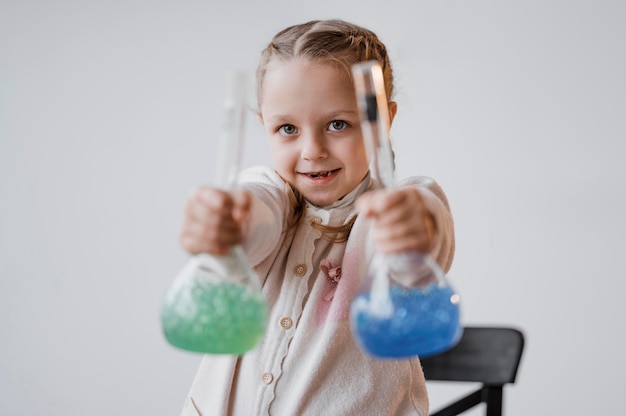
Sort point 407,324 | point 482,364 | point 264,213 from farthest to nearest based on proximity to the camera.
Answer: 1. point 482,364
2. point 264,213
3. point 407,324

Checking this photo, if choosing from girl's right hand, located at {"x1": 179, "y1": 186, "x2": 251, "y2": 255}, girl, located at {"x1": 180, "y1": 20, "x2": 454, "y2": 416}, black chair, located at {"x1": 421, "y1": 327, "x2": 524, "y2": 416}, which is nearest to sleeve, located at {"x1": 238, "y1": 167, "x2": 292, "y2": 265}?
girl, located at {"x1": 180, "y1": 20, "x2": 454, "y2": 416}

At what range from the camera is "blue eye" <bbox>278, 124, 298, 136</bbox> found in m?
0.65

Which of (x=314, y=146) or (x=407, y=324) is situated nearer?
(x=407, y=324)

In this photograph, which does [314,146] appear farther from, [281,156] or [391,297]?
[391,297]

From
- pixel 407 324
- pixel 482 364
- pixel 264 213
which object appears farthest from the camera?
pixel 482 364

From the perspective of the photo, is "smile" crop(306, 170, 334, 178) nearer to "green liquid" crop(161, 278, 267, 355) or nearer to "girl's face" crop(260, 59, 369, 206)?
"girl's face" crop(260, 59, 369, 206)

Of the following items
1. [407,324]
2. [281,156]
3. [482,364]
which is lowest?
[482,364]

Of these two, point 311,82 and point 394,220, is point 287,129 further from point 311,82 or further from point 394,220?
point 394,220

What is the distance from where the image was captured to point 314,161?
64 centimetres

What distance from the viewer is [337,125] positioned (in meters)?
0.64

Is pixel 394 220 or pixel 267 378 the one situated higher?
pixel 394 220

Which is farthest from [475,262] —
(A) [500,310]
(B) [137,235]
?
(B) [137,235]

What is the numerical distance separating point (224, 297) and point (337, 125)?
0.77 feet

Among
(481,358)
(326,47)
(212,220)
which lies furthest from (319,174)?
(481,358)
